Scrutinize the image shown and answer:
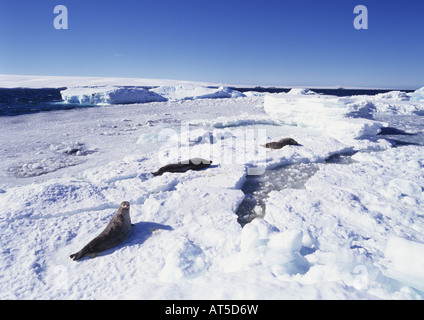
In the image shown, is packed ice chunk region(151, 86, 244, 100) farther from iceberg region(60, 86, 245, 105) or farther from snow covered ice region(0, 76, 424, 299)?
snow covered ice region(0, 76, 424, 299)

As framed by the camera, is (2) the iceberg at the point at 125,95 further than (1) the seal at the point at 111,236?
Yes

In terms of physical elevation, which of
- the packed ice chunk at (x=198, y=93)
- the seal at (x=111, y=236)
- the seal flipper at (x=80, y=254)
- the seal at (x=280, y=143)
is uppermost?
the packed ice chunk at (x=198, y=93)

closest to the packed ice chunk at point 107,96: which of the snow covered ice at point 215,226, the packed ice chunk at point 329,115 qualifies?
the packed ice chunk at point 329,115

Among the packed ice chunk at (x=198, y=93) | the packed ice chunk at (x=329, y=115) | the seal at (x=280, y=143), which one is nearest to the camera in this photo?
the seal at (x=280, y=143)

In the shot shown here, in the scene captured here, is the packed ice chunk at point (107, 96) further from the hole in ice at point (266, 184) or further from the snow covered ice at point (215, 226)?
the hole in ice at point (266, 184)

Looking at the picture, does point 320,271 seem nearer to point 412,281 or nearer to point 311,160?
point 412,281

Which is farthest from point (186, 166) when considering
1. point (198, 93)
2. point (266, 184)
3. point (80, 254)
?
point (198, 93)
